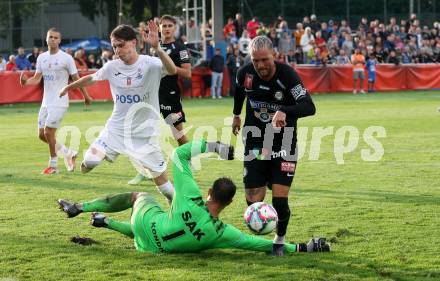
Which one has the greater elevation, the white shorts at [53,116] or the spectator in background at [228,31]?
the spectator in background at [228,31]

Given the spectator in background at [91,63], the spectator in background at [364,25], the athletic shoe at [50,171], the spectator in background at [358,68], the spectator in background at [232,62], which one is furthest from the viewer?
the spectator in background at [364,25]

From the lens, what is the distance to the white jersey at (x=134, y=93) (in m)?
10.4

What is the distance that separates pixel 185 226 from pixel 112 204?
145 centimetres

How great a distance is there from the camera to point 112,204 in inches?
368

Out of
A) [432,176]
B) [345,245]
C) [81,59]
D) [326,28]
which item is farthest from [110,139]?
[326,28]

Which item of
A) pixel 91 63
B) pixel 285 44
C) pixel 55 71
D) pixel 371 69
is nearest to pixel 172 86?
pixel 55 71

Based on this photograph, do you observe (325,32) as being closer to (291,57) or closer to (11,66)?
(291,57)

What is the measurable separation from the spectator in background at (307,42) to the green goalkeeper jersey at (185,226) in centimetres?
3184

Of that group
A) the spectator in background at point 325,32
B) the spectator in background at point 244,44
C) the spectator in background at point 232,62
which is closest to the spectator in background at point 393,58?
the spectator in background at point 325,32

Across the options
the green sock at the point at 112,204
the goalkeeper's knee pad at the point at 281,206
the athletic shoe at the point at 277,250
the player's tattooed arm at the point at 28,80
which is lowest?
the athletic shoe at the point at 277,250

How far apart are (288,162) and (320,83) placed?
30.5 m

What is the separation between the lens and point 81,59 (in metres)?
34.7

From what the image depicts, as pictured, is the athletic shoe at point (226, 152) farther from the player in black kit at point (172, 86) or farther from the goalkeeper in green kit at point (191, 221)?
the player in black kit at point (172, 86)

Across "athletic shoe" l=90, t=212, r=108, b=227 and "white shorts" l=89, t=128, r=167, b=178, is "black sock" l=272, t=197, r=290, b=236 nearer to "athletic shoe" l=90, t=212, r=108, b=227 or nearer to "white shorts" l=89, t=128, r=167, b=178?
"athletic shoe" l=90, t=212, r=108, b=227
